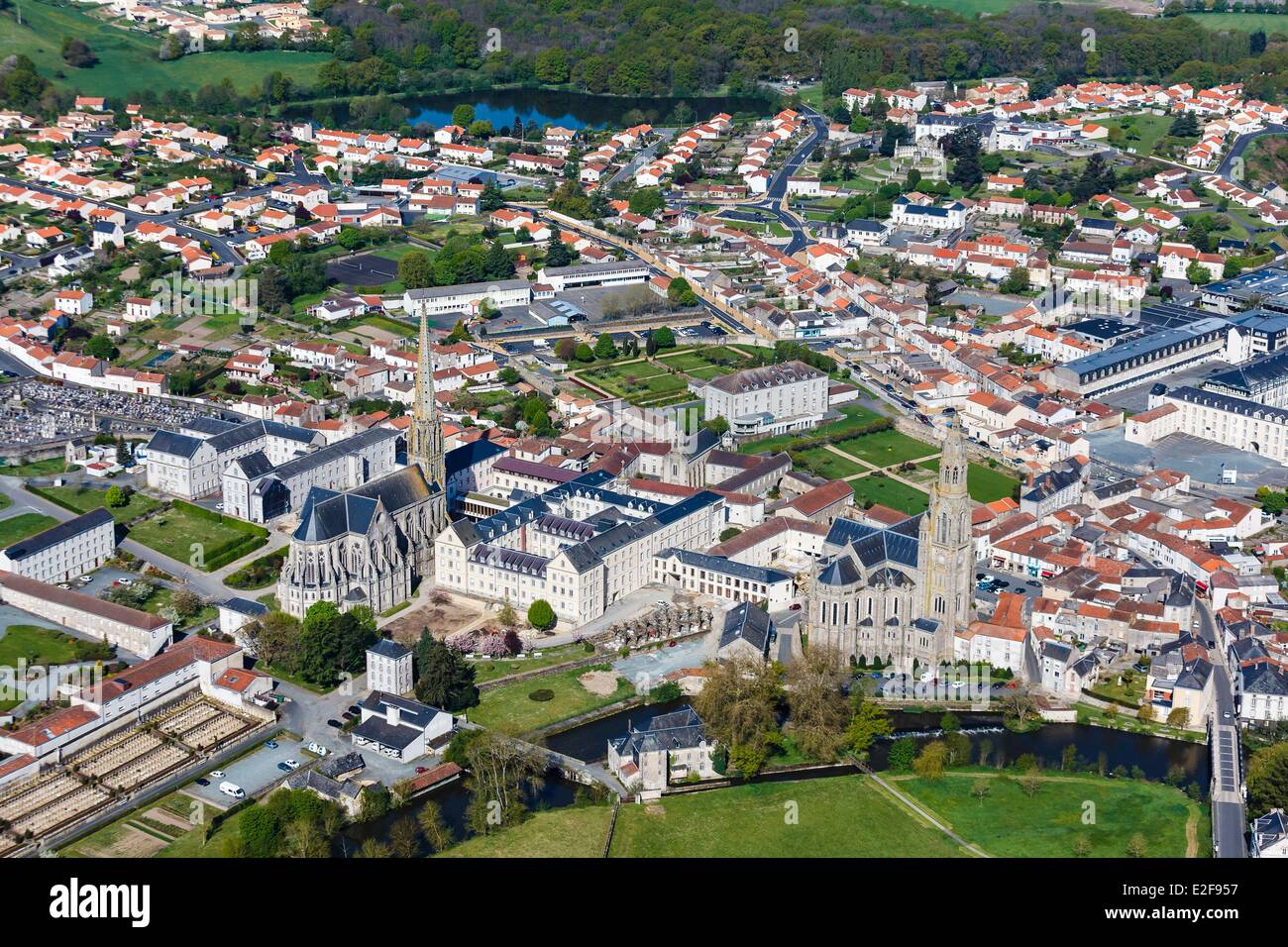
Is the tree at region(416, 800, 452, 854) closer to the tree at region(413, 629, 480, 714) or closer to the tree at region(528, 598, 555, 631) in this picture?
the tree at region(413, 629, 480, 714)

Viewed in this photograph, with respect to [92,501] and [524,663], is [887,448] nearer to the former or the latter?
[524,663]

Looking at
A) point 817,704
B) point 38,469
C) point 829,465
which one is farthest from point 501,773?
point 38,469

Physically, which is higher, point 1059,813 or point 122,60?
point 122,60

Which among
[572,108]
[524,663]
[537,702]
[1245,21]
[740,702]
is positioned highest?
[1245,21]

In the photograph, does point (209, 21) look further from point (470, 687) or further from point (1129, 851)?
point (1129, 851)

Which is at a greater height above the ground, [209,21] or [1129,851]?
[209,21]

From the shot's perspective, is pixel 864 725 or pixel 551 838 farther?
pixel 864 725

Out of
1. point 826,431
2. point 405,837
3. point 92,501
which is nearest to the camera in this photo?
point 405,837
